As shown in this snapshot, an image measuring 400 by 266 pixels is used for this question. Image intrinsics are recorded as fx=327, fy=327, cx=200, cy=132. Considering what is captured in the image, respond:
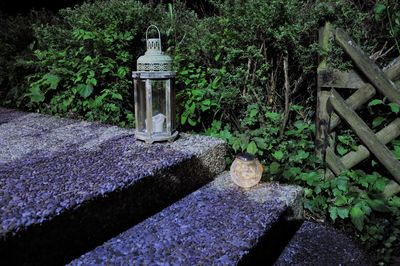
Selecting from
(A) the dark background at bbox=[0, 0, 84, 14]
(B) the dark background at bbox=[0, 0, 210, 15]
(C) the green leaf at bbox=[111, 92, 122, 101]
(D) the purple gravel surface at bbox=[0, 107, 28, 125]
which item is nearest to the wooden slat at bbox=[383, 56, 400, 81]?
(C) the green leaf at bbox=[111, 92, 122, 101]

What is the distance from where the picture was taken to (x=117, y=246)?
1407mm

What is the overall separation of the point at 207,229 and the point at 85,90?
5.70 feet

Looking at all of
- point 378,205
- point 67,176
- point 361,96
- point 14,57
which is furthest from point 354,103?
point 14,57

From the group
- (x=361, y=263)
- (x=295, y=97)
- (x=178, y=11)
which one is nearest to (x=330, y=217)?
(x=361, y=263)

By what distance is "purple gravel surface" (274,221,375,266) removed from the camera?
1.67m

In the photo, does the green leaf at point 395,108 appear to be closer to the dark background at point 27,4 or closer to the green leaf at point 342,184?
the green leaf at point 342,184

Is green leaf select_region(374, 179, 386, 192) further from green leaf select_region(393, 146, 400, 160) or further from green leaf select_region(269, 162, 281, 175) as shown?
green leaf select_region(269, 162, 281, 175)

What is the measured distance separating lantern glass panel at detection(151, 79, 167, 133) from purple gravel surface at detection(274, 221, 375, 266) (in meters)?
1.01

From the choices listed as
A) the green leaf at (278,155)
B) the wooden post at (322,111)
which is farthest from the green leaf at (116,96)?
the wooden post at (322,111)

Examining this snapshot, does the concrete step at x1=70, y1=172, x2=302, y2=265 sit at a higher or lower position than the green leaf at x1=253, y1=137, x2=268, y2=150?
lower

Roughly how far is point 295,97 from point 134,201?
1493mm

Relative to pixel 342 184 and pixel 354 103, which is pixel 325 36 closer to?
pixel 354 103

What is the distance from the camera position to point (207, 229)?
59.2 inches

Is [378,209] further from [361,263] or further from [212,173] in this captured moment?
[212,173]
